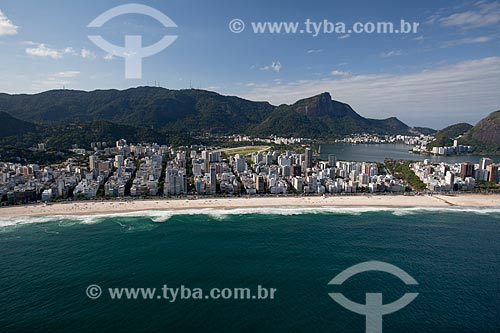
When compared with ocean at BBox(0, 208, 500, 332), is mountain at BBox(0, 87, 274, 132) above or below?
above

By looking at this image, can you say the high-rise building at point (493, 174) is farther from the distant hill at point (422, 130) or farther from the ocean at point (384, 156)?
the distant hill at point (422, 130)

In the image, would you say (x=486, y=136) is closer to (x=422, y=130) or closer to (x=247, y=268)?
(x=422, y=130)

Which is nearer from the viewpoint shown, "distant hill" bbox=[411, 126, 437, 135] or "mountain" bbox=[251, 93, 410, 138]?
"mountain" bbox=[251, 93, 410, 138]

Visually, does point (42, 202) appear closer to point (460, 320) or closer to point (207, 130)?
point (460, 320)

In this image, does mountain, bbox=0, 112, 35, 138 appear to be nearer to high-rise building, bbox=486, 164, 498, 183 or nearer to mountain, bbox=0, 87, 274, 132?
mountain, bbox=0, 87, 274, 132
